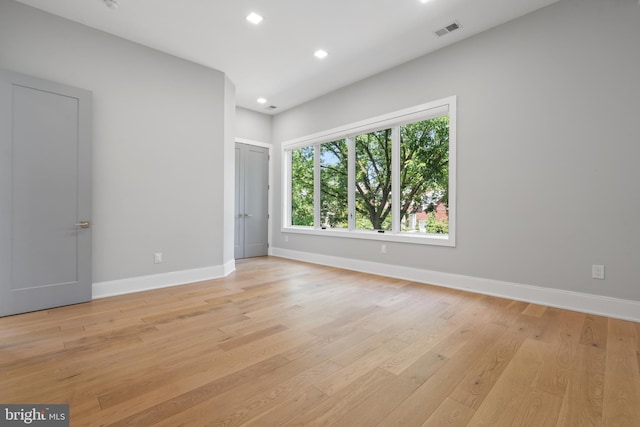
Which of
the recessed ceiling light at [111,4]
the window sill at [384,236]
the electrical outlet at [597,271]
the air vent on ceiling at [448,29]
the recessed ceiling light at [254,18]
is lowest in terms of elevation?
the electrical outlet at [597,271]

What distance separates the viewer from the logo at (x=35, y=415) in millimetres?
1381

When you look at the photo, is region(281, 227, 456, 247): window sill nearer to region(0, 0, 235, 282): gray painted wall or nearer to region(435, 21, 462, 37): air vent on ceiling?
region(0, 0, 235, 282): gray painted wall

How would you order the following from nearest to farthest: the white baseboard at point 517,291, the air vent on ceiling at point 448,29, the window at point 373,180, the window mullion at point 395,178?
the white baseboard at point 517,291 → the air vent on ceiling at point 448,29 → the window mullion at point 395,178 → the window at point 373,180

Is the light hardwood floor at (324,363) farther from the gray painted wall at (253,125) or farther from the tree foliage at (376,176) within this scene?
the gray painted wall at (253,125)

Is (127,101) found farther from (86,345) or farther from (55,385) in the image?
(55,385)

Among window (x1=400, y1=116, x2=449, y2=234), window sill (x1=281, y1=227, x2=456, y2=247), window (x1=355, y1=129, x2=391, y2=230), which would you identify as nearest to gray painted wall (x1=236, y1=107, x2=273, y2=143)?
window sill (x1=281, y1=227, x2=456, y2=247)

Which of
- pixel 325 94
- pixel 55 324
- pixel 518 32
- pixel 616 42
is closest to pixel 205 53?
pixel 325 94

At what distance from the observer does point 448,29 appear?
344 cm

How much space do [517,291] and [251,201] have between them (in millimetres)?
4793

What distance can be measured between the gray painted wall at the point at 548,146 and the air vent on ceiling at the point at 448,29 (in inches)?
12.7

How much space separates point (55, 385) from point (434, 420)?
2.08m

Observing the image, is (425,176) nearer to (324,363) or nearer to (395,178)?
(395,178)

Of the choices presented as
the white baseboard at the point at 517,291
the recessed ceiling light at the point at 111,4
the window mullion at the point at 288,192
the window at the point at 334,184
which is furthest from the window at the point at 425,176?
the recessed ceiling light at the point at 111,4

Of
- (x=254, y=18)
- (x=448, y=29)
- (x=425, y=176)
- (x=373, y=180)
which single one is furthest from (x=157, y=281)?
(x=448, y=29)
